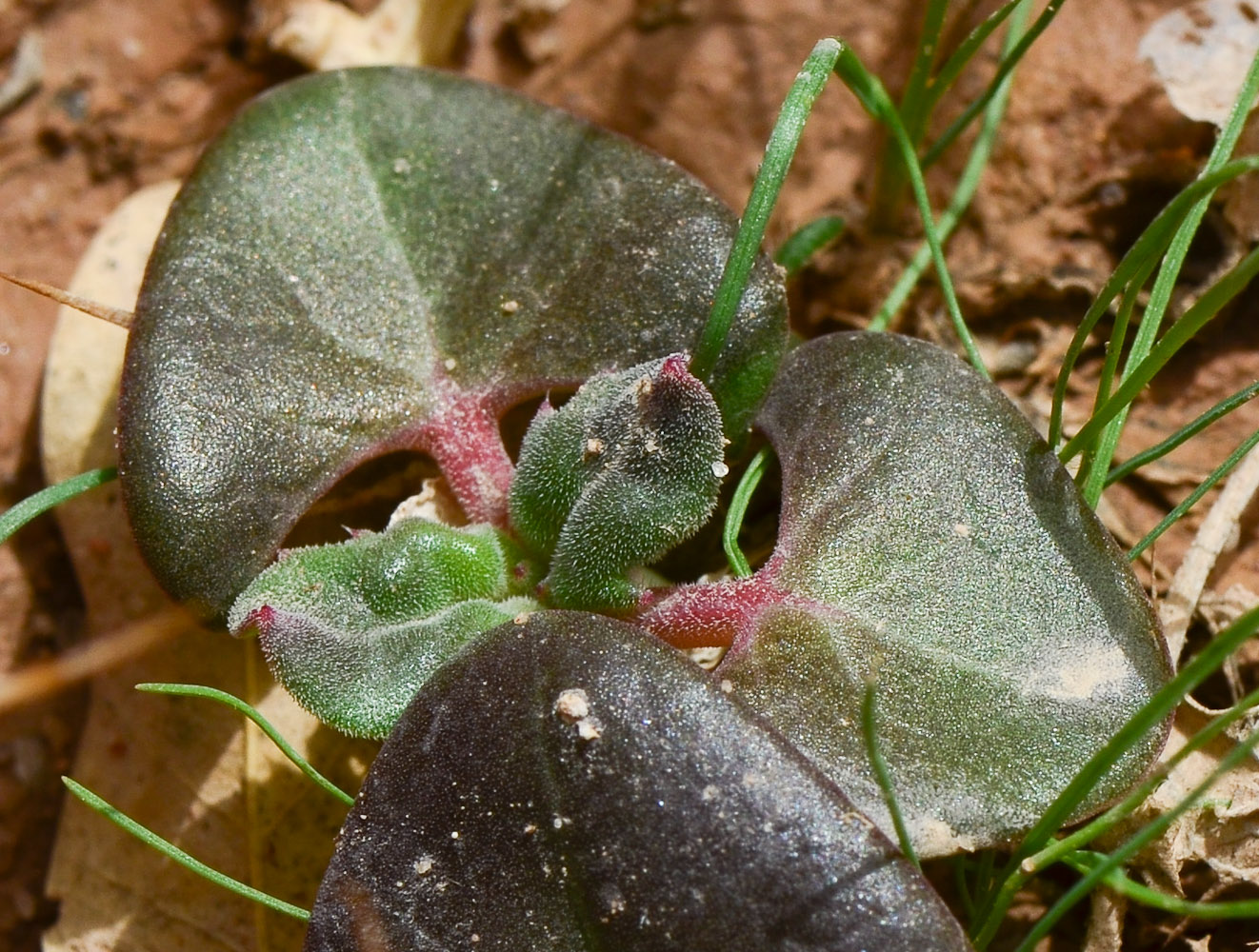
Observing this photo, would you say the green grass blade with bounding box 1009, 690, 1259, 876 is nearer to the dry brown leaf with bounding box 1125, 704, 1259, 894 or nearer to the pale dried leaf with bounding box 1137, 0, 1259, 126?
the dry brown leaf with bounding box 1125, 704, 1259, 894

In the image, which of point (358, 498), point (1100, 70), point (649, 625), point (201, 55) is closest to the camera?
point (649, 625)

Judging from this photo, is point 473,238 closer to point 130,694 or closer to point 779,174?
point 779,174

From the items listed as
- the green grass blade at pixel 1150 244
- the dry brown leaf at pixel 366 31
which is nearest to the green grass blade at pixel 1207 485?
the green grass blade at pixel 1150 244

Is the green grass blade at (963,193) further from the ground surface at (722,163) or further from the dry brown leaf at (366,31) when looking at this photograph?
the dry brown leaf at (366,31)

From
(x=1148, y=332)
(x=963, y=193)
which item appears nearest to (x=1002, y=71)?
(x=963, y=193)

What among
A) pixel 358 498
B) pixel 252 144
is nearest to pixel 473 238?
pixel 252 144

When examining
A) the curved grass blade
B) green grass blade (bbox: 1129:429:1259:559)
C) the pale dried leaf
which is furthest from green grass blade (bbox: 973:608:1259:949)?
the pale dried leaf

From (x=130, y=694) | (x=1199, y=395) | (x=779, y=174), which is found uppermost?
(x=779, y=174)
